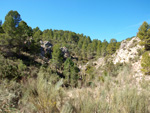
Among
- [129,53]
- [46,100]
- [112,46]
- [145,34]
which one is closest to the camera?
[46,100]

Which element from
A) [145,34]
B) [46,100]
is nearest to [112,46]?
[145,34]

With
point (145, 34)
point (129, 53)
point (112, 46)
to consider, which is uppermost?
point (112, 46)

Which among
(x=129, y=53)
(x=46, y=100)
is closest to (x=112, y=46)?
(x=129, y=53)

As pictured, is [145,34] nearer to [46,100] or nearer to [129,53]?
[129,53]

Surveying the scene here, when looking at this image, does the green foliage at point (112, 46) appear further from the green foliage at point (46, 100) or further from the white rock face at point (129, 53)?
the green foliage at point (46, 100)

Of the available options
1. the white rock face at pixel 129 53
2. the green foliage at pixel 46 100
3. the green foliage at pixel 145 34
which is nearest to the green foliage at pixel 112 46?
the white rock face at pixel 129 53

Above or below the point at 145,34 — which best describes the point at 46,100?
below

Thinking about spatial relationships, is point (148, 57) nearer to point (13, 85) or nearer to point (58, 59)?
point (13, 85)

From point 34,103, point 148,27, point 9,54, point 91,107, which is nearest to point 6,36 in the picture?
point 9,54

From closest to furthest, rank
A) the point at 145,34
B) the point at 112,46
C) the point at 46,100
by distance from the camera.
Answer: the point at 46,100 → the point at 145,34 → the point at 112,46

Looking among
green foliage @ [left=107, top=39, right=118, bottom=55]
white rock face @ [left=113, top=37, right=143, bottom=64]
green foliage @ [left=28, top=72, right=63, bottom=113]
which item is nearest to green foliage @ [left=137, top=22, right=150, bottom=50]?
white rock face @ [left=113, top=37, right=143, bottom=64]

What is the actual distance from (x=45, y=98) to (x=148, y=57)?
14.4 m

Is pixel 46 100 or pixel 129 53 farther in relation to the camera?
pixel 129 53

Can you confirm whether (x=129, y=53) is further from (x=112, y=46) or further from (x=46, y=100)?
(x=46, y=100)
